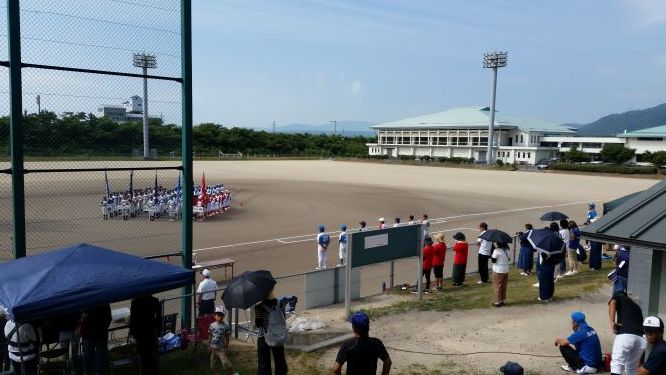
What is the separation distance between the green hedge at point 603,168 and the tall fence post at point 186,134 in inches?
2834

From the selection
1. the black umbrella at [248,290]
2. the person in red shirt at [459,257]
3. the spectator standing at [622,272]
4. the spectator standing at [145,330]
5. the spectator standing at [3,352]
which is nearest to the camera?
the black umbrella at [248,290]

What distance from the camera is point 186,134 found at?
9.45 m

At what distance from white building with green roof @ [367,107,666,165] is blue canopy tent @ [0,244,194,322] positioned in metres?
94.7

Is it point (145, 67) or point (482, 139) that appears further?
point (482, 139)

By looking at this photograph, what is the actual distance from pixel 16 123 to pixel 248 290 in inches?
166

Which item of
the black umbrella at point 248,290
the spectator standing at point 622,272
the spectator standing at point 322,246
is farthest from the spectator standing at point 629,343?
Result: the spectator standing at point 322,246

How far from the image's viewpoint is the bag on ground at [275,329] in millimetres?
7051

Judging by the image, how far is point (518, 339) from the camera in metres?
9.82

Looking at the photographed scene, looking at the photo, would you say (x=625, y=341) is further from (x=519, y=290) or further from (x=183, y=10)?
(x=183, y=10)

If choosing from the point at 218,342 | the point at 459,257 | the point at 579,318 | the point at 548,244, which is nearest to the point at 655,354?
the point at 579,318

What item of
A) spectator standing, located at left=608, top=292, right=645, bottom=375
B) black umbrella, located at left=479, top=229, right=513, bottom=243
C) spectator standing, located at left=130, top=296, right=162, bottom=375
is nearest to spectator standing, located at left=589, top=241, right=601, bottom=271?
black umbrella, located at left=479, top=229, right=513, bottom=243

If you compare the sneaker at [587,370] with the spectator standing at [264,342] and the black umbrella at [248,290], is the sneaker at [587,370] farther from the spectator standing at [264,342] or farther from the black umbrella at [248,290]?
the black umbrella at [248,290]

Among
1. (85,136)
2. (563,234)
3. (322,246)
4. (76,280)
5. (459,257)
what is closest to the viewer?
(76,280)

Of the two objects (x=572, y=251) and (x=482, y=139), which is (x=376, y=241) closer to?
(x=572, y=251)
